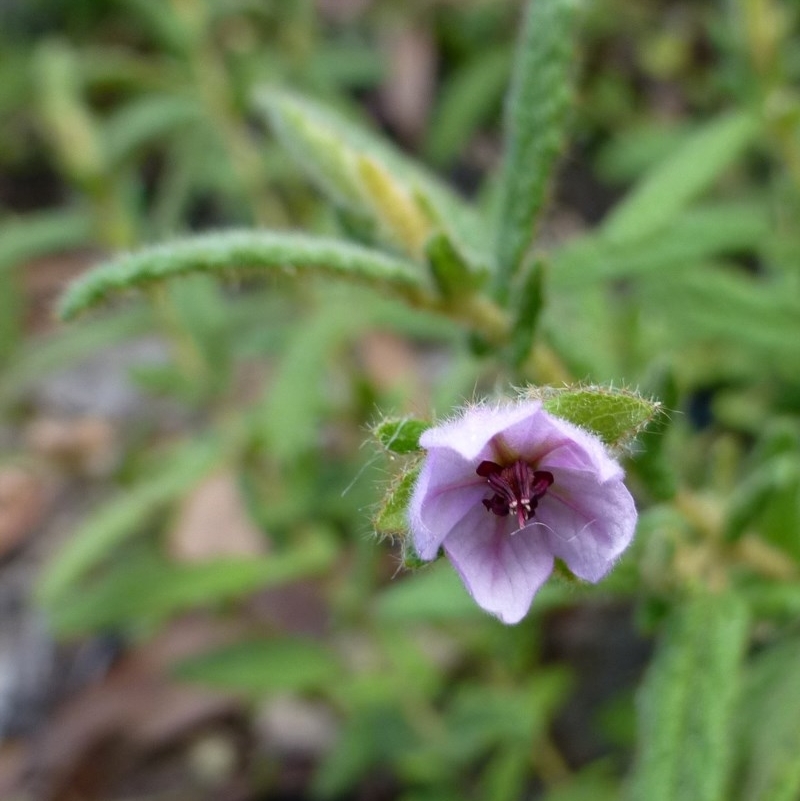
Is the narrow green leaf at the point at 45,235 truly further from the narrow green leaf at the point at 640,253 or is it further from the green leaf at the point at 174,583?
the narrow green leaf at the point at 640,253

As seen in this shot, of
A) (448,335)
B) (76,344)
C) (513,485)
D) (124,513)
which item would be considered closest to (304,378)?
(448,335)

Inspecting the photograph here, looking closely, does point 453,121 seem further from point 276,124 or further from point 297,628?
point 276,124

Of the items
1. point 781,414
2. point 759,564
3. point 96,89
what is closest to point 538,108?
point 759,564

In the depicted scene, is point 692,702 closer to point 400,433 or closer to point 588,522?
point 588,522

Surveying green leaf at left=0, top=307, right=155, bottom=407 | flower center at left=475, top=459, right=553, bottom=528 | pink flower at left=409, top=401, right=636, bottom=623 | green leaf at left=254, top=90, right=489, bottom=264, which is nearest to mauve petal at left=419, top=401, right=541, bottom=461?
pink flower at left=409, top=401, right=636, bottom=623

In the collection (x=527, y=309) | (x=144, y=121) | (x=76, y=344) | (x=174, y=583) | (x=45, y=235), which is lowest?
(x=527, y=309)
